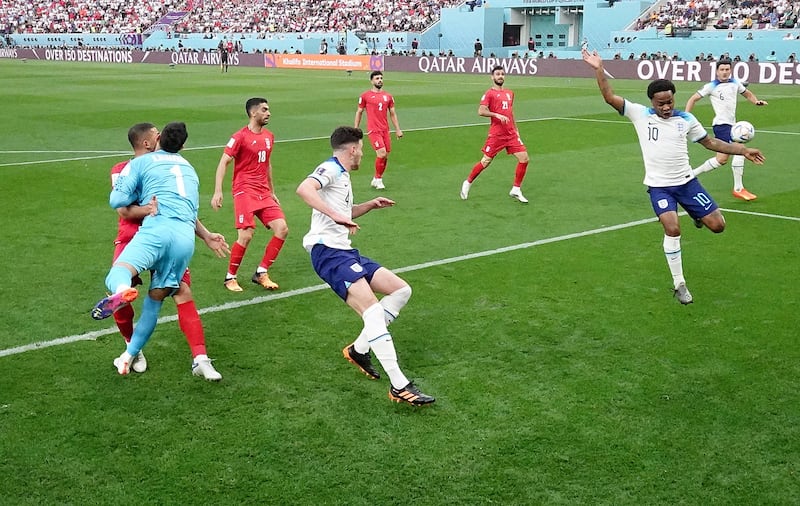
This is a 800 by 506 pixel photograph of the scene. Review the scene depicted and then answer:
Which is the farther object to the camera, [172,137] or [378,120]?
[378,120]

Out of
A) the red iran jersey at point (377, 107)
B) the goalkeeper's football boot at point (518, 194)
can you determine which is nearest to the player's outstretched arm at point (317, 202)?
the goalkeeper's football boot at point (518, 194)

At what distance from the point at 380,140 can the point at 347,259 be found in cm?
894

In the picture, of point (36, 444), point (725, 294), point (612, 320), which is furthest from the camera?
point (725, 294)

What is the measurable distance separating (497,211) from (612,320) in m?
5.33

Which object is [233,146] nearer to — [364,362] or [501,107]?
[364,362]

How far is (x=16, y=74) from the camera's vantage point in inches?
1875

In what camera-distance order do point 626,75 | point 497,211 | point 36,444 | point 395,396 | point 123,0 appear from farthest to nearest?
point 123,0 → point 626,75 → point 497,211 → point 395,396 → point 36,444

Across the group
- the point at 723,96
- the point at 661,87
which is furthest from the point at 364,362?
the point at 723,96

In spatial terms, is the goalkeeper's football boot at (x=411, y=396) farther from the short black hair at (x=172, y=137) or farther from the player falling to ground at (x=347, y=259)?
the short black hair at (x=172, y=137)

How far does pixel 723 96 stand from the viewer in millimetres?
14195

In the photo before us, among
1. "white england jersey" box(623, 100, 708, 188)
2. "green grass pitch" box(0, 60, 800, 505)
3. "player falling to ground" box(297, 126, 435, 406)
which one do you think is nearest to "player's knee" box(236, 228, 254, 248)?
"green grass pitch" box(0, 60, 800, 505)

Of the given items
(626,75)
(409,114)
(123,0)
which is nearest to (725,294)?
(409,114)

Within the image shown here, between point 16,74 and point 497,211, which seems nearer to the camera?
point 497,211

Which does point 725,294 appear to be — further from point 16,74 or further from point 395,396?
point 16,74
